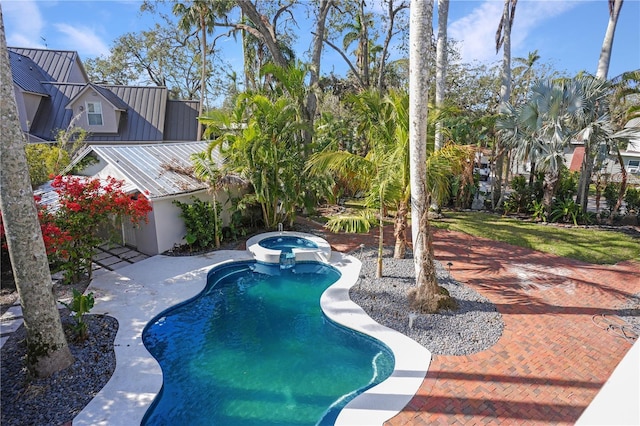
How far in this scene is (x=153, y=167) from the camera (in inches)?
514

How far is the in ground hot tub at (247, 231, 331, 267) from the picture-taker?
11.9 metres

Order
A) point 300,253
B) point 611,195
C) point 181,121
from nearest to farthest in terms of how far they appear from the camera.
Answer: point 300,253, point 611,195, point 181,121

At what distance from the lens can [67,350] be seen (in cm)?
627

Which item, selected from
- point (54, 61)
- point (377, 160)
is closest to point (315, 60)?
point (377, 160)

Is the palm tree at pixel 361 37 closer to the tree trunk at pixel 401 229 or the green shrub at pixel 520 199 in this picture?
the green shrub at pixel 520 199

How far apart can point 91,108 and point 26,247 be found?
21.4 metres

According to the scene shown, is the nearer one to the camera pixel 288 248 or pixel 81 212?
Result: pixel 81 212

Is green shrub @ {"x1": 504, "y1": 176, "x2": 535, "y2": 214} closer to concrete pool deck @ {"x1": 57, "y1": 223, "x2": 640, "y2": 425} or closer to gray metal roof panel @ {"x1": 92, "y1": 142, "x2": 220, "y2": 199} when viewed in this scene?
concrete pool deck @ {"x1": 57, "y1": 223, "x2": 640, "y2": 425}

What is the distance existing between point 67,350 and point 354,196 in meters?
16.8

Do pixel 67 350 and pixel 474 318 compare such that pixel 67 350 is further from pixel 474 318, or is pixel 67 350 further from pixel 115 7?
pixel 115 7

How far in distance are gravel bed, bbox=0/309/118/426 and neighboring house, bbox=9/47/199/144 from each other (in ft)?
63.3

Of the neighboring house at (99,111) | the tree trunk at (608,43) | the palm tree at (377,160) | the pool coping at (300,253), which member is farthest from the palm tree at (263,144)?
the tree trunk at (608,43)

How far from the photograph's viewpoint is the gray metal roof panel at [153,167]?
11766mm

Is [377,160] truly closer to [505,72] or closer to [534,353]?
[534,353]
